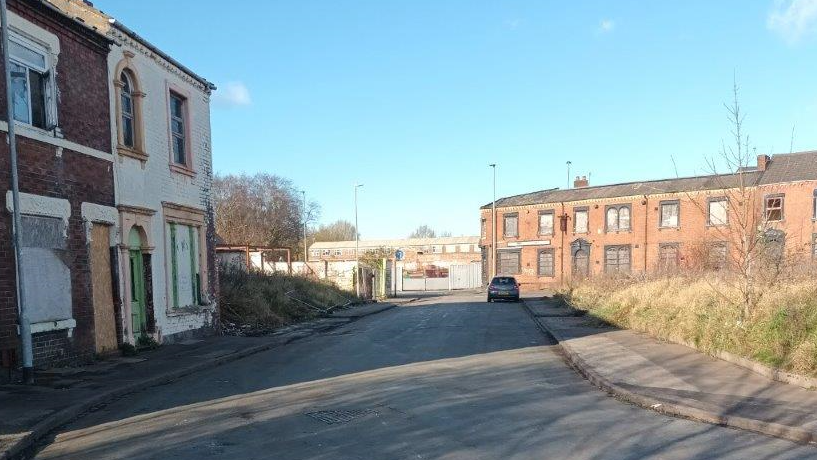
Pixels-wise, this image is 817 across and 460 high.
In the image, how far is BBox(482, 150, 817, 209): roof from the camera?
39.3 meters

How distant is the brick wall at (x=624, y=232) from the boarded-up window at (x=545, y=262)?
12.8 inches

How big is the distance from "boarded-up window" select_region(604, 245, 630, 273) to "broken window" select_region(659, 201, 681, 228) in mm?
3326

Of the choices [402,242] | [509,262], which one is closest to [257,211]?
[509,262]

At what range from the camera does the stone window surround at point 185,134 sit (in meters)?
14.8

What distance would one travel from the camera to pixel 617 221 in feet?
152

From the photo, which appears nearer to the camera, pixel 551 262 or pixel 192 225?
pixel 192 225

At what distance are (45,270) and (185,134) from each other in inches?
257

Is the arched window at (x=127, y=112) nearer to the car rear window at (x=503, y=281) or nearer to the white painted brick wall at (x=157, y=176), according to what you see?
the white painted brick wall at (x=157, y=176)

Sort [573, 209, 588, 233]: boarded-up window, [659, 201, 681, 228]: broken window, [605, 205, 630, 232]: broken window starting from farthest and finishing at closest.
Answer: [573, 209, 588, 233]: boarded-up window < [605, 205, 630, 232]: broken window < [659, 201, 681, 228]: broken window

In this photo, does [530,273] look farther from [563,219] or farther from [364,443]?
[364,443]

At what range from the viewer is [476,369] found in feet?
34.7

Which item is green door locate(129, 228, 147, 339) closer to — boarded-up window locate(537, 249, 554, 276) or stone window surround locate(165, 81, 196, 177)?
stone window surround locate(165, 81, 196, 177)

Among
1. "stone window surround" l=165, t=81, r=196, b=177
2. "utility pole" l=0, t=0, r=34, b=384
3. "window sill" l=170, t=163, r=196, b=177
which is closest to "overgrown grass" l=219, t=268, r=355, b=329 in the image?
"window sill" l=170, t=163, r=196, b=177

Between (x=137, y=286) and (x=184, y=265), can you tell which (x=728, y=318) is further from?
(x=184, y=265)
